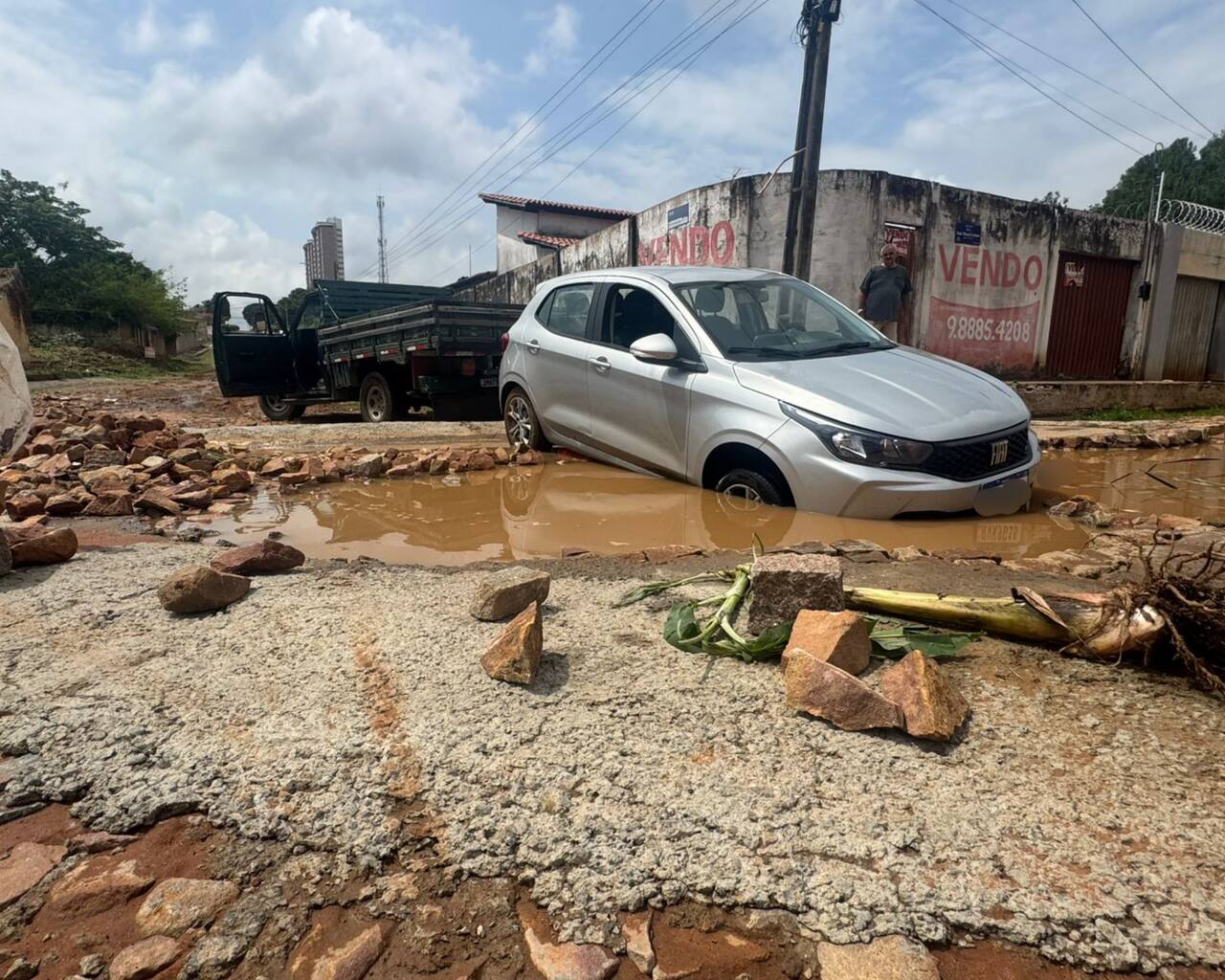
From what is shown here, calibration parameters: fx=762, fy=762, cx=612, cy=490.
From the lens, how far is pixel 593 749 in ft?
5.70

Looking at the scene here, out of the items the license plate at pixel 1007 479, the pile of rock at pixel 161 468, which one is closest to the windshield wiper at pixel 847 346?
the license plate at pixel 1007 479

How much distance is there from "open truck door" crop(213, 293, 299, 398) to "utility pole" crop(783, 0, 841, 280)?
Result: 7488mm

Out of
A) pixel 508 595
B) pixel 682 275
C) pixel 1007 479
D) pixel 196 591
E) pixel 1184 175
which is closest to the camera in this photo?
pixel 508 595

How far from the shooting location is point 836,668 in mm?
1863

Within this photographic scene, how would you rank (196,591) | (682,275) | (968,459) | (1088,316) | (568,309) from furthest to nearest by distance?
(1088,316) < (568,309) < (682,275) < (968,459) < (196,591)

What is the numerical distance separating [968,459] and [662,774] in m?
3.00

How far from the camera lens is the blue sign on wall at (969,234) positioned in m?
12.3

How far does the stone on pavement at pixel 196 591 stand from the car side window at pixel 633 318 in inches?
121

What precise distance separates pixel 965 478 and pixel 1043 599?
6.42 ft

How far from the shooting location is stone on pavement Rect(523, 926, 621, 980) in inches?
47.6

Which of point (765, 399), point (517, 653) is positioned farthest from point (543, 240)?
point (517, 653)

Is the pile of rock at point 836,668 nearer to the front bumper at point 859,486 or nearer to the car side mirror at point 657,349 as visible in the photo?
the front bumper at point 859,486

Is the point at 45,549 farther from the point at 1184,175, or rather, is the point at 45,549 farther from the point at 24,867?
the point at 1184,175

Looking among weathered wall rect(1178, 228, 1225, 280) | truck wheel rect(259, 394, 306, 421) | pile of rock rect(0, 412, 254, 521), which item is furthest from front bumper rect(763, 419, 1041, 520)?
weathered wall rect(1178, 228, 1225, 280)
